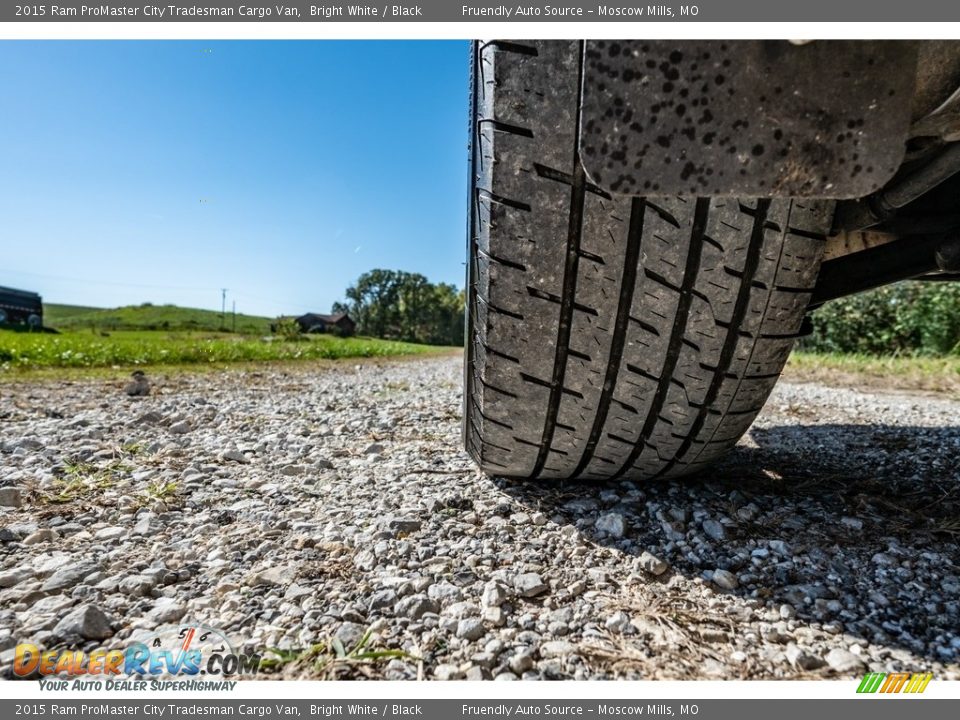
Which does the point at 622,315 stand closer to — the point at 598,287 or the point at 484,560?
the point at 598,287

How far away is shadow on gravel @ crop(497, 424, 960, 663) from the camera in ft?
3.30

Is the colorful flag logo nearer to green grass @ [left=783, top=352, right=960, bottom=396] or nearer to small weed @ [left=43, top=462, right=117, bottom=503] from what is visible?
small weed @ [left=43, top=462, right=117, bottom=503]

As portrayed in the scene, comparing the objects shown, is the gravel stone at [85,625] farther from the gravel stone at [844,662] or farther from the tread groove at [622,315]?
the gravel stone at [844,662]

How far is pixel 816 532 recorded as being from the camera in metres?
1.32

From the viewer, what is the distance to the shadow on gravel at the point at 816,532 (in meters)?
1.01

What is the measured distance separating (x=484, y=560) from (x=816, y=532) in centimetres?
87

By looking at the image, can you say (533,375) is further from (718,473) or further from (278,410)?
(278,410)

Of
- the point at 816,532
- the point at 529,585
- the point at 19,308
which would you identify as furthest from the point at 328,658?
the point at 19,308

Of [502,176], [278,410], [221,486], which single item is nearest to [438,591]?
[502,176]

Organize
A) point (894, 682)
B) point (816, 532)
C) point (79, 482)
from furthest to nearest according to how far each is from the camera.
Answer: point (79, 482), point (816, 532), point (894, 682)

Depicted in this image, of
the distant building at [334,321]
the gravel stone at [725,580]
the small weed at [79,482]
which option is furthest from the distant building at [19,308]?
the gravel stone at [725,580]

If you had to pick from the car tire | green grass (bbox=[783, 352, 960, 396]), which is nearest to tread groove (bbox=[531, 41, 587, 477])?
the car tire

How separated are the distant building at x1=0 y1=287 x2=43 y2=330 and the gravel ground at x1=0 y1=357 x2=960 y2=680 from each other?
26.2m

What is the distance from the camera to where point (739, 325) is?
1.13 metres
